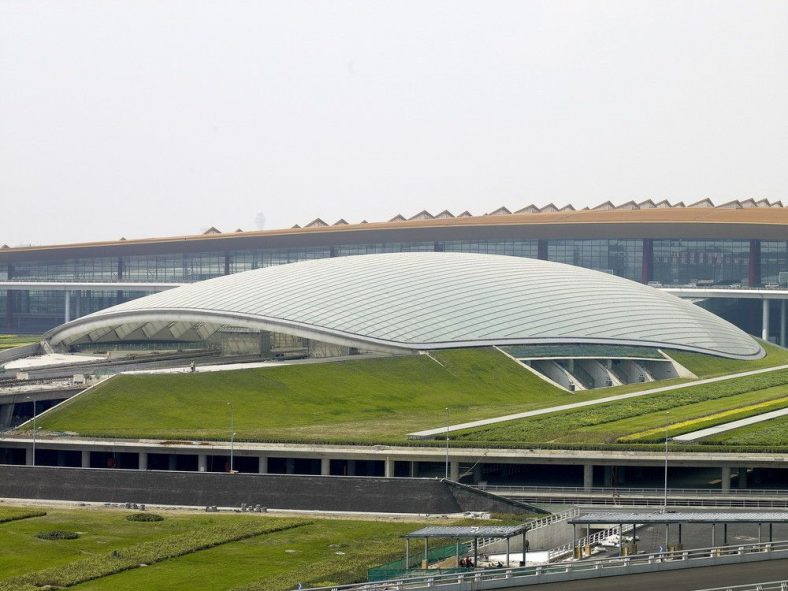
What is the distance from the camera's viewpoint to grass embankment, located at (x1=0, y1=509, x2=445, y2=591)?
45.8m

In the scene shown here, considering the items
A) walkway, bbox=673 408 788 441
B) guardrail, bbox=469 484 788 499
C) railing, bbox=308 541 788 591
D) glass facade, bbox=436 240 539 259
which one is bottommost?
guardrail, bbox=469 484 788 499

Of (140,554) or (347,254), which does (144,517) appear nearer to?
(140,554)

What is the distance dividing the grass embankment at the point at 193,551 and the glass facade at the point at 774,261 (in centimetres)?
11106

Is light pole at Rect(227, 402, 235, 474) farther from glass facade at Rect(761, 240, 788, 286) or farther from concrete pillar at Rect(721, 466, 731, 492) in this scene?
glass facade at Rect(761, 240, 788, 286)

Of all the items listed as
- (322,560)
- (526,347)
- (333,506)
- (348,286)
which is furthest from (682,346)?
(322,560)

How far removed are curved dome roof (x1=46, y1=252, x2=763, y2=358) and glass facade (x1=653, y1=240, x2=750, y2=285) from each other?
4508 centimetres

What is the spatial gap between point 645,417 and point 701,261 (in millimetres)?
86042

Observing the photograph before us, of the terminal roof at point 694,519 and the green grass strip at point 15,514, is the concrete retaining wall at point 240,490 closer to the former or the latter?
the green grass strip at point 15,514

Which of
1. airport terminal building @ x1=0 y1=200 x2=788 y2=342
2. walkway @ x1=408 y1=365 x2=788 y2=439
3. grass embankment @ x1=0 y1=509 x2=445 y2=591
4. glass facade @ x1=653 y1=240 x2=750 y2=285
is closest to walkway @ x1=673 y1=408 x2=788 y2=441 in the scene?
walkway @ x1=408 y1=365 x2=788 y2=439

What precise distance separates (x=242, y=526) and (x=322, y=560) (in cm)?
695

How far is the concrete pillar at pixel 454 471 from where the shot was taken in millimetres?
67269

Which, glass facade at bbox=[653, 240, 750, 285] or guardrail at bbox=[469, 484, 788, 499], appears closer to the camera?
guardrail at bbox=[469, 484, 788, 499]

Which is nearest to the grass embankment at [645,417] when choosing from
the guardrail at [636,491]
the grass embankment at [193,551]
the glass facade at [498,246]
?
the guardrail at [636,491]

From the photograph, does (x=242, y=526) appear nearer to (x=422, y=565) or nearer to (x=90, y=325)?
(x=422, y=565)
